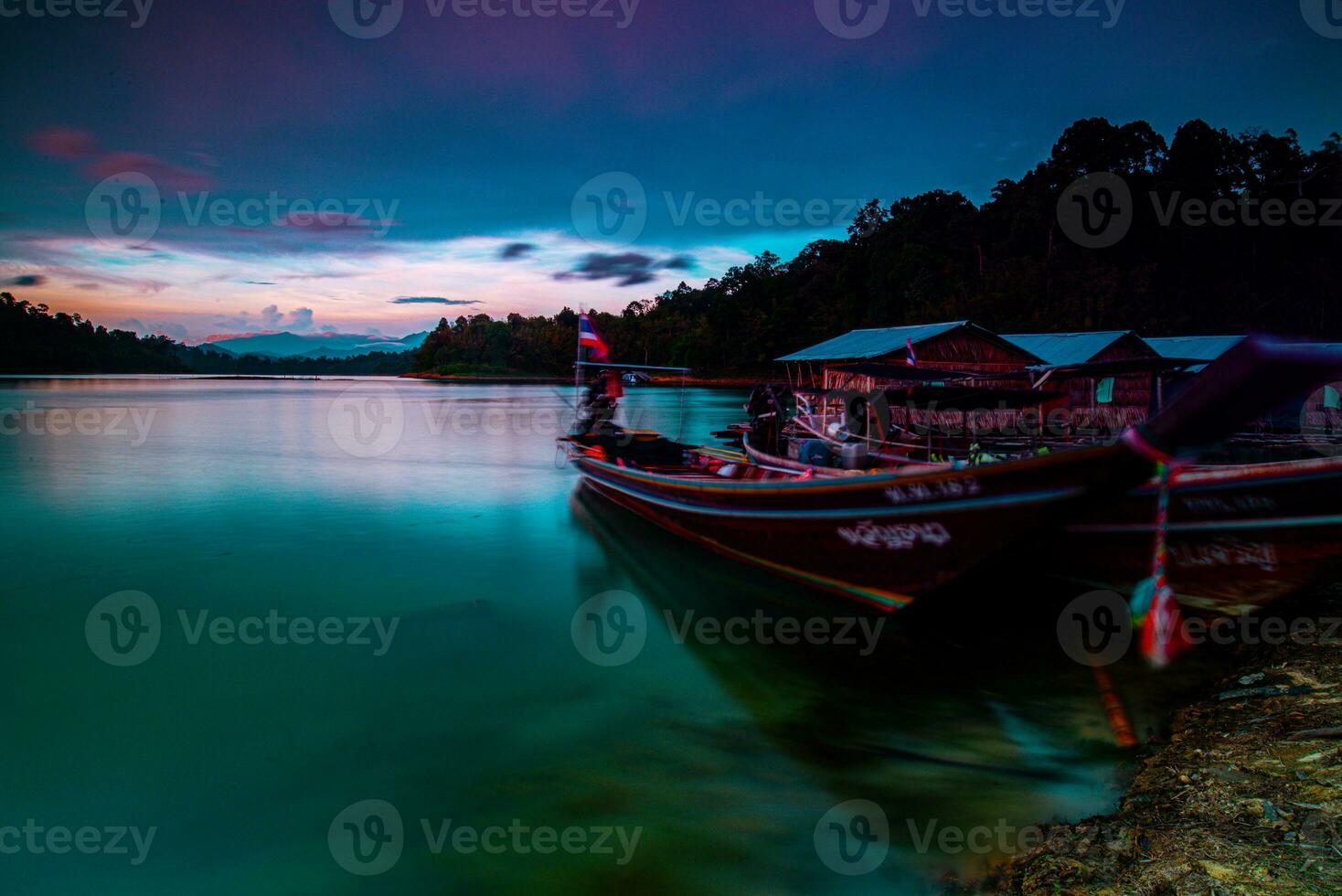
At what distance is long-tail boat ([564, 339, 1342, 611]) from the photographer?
3172 mm

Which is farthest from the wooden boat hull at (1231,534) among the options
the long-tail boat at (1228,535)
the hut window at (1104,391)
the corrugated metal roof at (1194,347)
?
the corrugated metal roof at (1194,347)

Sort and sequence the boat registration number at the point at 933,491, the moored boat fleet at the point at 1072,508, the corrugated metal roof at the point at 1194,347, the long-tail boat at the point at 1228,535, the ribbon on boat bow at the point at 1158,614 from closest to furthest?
the moored boat fleet at the point at 1072,508, the ribbon on boat bow at the point at 1158,614, the boat registration number at the point at 933,491, the long-tail boat at the point at 1228,535, the corrugated metal roof at the point at 1194,347

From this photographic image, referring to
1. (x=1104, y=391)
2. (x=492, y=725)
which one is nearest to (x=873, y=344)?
(x=1104, y=391)

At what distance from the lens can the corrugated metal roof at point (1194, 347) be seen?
22641mm

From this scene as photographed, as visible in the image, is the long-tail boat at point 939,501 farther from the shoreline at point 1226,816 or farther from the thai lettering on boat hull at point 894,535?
the shoreline at point 1226,816

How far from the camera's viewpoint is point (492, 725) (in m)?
5.64

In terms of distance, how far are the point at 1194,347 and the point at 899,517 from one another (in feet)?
80.3

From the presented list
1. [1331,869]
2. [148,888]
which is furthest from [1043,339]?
[148,888]

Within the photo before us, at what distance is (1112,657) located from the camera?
20.6 feet

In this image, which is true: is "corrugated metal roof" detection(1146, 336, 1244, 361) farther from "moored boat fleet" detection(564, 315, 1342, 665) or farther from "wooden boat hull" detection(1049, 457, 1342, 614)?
"wooden boat hull" detection(1049, 457, 1342, 614)

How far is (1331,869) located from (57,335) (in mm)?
123377

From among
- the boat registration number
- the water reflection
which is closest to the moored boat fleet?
the boat registration number

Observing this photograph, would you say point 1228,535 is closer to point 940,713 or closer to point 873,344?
point 940,713

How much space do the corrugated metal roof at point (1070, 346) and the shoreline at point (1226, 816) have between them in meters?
17.3
